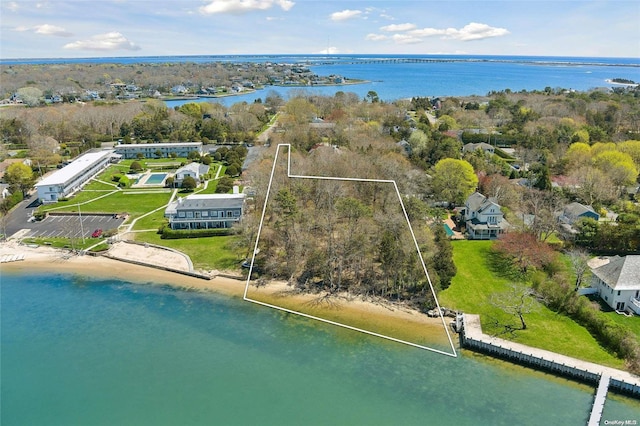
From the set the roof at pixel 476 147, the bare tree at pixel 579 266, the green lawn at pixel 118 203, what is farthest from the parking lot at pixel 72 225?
the roof at pixel 476 147

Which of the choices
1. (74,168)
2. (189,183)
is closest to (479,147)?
(189,183)

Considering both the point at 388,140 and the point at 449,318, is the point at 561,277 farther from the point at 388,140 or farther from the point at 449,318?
the point at 388,140

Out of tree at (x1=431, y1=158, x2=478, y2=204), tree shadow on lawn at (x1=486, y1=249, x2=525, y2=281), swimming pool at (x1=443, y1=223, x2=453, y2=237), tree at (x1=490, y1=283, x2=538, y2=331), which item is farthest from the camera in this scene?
tree at (x1=431, y1=158, x2=478, y2=204)

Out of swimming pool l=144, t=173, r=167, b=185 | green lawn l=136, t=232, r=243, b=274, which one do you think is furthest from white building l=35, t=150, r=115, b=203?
green lawn l=136, t=232, r=243, b=274

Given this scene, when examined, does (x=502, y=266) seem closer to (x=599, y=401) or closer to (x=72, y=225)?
(x=599, y=401)

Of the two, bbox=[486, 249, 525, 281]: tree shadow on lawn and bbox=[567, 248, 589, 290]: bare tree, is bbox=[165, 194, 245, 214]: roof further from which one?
bbox=[567, 248, 589, 290]: bare tree
